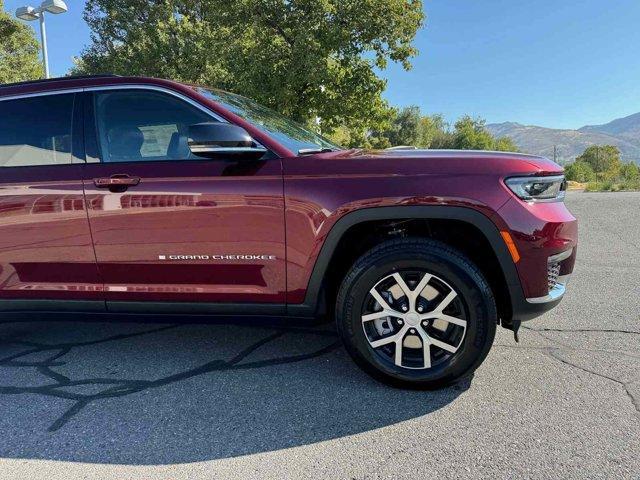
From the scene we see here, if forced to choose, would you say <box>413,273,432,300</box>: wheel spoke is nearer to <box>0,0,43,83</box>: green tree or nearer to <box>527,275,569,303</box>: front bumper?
<box>527,275,569,303</box>: front bumper

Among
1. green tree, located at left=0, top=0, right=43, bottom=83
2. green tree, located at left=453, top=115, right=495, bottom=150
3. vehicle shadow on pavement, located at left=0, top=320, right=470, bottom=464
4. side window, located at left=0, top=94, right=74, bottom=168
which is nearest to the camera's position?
vehicle shadow on pavement, located at left=0, top=320, right=470, bottom=464

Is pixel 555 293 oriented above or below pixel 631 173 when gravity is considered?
A: above

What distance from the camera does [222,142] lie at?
2.58 metres

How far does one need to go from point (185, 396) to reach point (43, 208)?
1501 mm

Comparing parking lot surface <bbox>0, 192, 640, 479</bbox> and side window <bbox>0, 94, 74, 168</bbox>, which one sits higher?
side window <bbox>0, 94, 74, 168</bbox>

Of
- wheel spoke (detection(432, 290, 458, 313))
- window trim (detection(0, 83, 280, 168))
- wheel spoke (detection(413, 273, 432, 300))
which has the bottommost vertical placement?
wheel spoke (detection(432, 290, 458, 313))

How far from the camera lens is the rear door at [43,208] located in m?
2.93

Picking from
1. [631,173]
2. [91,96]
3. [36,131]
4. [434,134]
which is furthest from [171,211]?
[434,134]

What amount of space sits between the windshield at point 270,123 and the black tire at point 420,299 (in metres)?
0.85

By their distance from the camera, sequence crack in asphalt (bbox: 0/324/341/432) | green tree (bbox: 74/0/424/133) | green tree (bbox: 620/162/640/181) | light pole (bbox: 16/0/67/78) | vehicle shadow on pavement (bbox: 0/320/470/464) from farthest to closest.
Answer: green tree (bbox: 620/162/640/181) < green tree (bbox: 74/0/424/133) < light pole (bbox: 16/0/67/78) < crack in asphalt (bbox: 0/324/341/432) < vehicle shadow on pavement (bbox: 0/320/470/464)

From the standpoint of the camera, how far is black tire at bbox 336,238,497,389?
8.43ft

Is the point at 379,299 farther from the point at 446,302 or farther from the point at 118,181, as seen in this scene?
the point at 118,181

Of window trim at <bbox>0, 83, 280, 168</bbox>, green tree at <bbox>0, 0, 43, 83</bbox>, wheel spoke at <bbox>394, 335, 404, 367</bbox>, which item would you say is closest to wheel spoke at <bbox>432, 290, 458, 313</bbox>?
wheel spoke at <bbox>394, 335, 404, 367</bbox>

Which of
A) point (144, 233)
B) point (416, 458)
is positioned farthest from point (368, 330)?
point (144, 233)
